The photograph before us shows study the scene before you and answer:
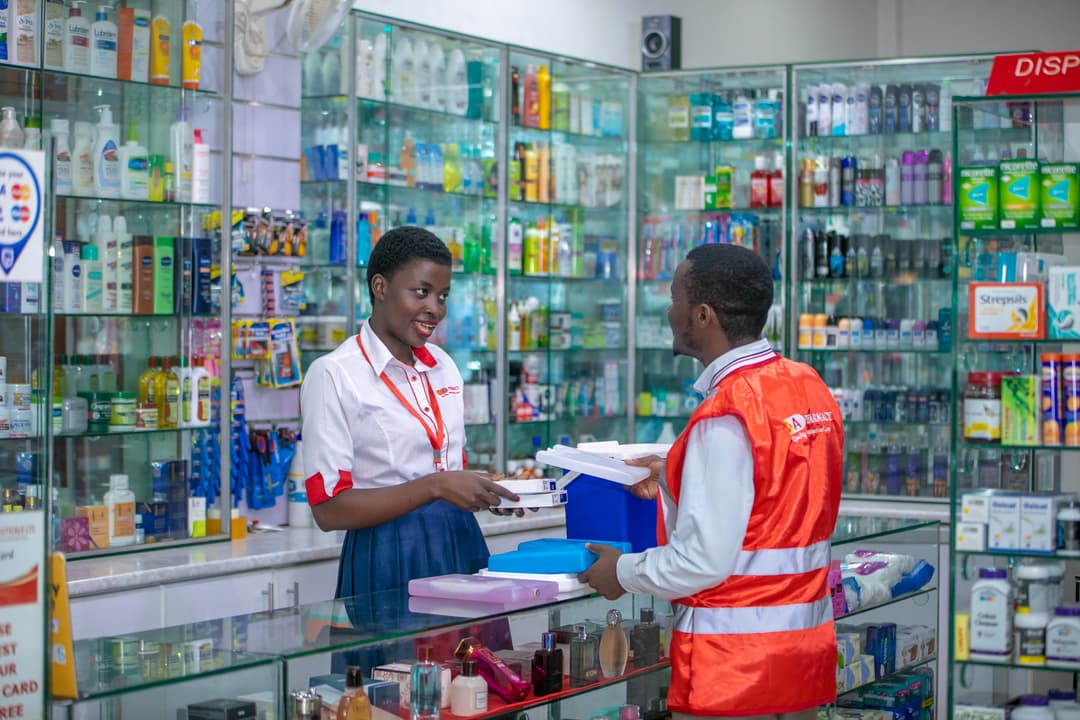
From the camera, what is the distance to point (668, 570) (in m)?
2.67

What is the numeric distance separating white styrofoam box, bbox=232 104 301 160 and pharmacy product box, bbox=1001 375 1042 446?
3.16 metres

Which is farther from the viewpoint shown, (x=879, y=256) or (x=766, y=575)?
(x=879, y=256)

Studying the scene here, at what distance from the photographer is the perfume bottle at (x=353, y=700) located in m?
2.61

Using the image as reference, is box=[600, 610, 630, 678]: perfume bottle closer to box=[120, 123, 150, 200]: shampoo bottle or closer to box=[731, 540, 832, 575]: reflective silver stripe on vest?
box=[731, 540, 832, 575]: reflective silver stripe on vest

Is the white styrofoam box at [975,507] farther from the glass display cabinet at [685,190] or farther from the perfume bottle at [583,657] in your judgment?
the glass display cabinet at [685,190]

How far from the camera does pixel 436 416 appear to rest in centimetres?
354

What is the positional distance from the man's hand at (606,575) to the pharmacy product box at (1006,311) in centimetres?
110

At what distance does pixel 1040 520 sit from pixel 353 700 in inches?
67.9

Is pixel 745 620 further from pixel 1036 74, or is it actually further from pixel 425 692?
pixel 1036 74

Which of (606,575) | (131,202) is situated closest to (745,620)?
(606,575)

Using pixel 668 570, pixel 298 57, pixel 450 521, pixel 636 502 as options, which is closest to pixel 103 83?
pixel 298 57

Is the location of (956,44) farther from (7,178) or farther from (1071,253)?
(7,178)

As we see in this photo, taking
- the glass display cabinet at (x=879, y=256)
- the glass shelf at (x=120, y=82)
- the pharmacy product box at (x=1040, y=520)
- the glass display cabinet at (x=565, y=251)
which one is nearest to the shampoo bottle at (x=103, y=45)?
the glass shelf at (x=120, y=82)

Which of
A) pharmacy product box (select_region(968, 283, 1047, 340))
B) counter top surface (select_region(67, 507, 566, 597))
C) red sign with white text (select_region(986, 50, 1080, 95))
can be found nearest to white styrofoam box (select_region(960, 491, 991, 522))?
pharmacy product box (select_region(968, 283, 1047, 340))
